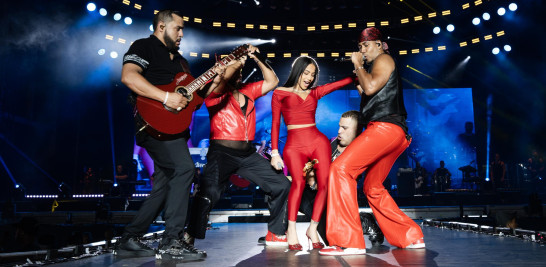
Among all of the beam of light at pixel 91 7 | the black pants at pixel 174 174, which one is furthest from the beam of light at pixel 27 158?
the black pants at pixel 174 174

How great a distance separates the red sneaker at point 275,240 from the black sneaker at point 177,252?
1033mm

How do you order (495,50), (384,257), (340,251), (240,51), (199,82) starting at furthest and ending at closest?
1. (495,50)
2. (240,51)
3. (199,82)
4. (340,251)
5. (384,257)

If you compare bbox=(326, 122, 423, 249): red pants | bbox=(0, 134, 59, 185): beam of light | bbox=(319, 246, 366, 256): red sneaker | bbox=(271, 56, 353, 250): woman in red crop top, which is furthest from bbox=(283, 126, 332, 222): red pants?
bbox=(0, 134, 59, 185): beam of light

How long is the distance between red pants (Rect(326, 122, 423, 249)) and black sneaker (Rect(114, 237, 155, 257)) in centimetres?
145

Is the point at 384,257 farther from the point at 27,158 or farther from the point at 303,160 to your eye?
the point at 27,158

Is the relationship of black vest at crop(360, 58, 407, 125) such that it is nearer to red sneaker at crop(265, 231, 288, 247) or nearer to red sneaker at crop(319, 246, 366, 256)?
red sneaker at crop(319, 246, 366, 256)

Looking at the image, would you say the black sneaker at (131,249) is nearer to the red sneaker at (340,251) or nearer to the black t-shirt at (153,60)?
the black t-shirt at (153,60)

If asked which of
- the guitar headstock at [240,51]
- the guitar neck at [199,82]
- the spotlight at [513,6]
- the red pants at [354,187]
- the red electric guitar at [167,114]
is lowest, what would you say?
the red pants at [354,187]

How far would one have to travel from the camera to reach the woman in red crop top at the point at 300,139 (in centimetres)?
363

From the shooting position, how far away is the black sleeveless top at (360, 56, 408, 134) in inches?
123

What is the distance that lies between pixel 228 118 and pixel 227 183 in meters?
0.64

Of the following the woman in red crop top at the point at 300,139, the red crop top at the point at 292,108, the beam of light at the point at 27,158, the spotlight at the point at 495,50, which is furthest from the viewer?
the spotlight at the point at 495,50

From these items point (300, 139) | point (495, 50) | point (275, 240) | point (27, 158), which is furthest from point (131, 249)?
point (495, 50)

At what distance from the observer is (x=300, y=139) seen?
12.2ft
